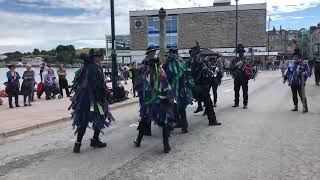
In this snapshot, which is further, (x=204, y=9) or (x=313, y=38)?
A: (x=313, y=38)

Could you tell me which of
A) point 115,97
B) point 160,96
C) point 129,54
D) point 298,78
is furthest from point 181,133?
point 129,54

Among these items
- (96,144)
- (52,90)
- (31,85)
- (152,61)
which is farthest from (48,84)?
(152,61)

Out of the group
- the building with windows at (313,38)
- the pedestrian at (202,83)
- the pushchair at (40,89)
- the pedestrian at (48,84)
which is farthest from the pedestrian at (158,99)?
the building with windows at (313,38)

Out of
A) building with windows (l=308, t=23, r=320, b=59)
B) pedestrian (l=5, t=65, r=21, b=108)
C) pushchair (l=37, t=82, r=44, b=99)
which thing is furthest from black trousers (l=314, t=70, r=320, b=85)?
building with windows (l=308, t=23, r=320, b=59)

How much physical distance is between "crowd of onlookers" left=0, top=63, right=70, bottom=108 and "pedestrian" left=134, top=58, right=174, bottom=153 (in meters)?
10.1

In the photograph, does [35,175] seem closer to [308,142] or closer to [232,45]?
[308,142]

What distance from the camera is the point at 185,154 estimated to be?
8.70m

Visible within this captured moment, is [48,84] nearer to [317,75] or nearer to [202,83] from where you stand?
[202,83]

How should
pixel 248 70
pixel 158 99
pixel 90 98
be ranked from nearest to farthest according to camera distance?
1. pixel 158 99
2. pixel 90 98
3. pixel 248 70

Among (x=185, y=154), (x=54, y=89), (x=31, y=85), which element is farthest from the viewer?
(x=54, y=89)

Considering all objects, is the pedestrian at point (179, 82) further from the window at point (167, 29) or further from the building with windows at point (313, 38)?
the building with windows at point (313, 38)

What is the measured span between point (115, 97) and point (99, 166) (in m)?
11.6

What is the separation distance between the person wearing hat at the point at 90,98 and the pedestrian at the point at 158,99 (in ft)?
2.62

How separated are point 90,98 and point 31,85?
33.9ft
